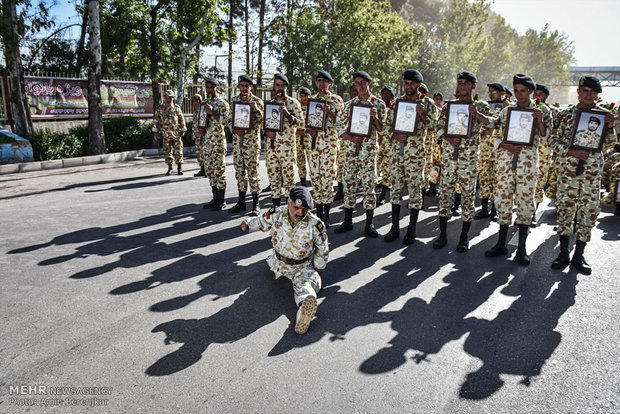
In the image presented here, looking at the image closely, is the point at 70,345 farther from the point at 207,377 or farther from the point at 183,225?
the point at 183,225

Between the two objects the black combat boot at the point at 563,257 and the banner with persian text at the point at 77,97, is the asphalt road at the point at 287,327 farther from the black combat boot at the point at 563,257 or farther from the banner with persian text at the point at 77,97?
the banner with persian text at the point at 77,97

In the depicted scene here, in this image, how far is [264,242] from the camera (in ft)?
21.1

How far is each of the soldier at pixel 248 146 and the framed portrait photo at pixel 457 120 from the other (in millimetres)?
3397

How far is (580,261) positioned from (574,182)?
1019 millimetres

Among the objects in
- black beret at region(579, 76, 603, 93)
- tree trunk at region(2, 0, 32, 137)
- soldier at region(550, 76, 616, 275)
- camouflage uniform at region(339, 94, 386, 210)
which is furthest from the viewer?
tree trunk at region(2, 0, 32, 137)

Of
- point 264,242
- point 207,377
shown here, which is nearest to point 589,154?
point 264,242

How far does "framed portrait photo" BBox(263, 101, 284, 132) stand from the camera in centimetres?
726

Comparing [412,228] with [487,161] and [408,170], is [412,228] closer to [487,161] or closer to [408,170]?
[408,170]

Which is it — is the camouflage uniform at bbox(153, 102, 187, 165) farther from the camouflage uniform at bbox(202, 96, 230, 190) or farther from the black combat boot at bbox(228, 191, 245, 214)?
the black combat boot at bbox(228, 191, 245, 214)

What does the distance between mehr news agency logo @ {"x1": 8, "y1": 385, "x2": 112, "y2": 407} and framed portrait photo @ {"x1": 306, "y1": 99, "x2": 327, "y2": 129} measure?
15.8 feet

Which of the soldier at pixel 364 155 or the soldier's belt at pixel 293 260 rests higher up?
the soldier at pixel 364 155

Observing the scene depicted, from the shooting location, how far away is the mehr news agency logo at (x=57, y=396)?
9.70 ft

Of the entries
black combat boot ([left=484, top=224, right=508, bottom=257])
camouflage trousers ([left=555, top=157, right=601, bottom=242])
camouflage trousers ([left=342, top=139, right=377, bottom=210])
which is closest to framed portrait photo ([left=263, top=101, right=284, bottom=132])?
camouflage trousers ([left=342, top=139, right=377, bottom=210])

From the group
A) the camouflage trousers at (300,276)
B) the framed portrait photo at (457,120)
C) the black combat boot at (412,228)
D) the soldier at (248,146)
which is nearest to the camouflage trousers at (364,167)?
the black combat boot at (412,228)
